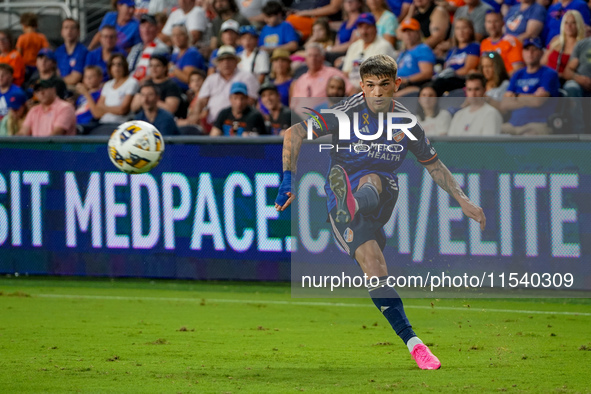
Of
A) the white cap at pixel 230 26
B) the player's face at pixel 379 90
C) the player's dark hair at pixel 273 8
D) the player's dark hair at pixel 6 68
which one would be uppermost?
the player's dark hair at pixel 273 8

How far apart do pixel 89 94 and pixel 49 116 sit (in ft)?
6.33

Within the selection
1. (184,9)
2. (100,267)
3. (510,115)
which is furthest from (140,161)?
(184,9)

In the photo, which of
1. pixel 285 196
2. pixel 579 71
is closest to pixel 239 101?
pixel 579 71

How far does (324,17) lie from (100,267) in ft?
19.2

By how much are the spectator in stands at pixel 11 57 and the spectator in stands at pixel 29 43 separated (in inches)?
10.4

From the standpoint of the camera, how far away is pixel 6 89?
48.4ft

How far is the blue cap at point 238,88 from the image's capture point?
1204 cm

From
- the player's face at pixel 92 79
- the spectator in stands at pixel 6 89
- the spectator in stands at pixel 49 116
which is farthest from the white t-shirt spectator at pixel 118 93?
the spectator in stands at pixel 6 89

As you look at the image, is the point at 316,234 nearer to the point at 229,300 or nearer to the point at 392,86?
A: the point at 229,300

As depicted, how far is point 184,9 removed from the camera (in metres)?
15.8

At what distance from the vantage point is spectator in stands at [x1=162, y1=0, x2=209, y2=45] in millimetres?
15602

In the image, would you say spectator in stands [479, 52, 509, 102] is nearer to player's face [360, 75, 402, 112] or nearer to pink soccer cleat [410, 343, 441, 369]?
player's face [360, 75, 402, 112]

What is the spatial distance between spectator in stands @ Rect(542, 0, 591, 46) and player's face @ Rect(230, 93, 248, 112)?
A: 4350mm

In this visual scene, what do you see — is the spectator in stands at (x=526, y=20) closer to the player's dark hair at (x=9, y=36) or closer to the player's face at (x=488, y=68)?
the player's face at (x=488, y=68)
